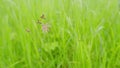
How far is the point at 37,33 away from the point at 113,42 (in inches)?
19.5

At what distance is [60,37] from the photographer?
172cm

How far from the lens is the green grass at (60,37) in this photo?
1570 millimetres

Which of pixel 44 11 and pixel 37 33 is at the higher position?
pixel 44 11

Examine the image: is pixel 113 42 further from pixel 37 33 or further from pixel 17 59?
pixel 17 59

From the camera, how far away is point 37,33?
1687 millimetres

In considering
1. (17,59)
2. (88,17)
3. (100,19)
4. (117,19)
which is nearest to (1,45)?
(17,59)

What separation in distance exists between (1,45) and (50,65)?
1.15ft

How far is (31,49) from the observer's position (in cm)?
162

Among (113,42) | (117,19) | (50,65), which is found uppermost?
(117,19)

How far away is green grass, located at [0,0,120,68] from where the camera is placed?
1.57 meters

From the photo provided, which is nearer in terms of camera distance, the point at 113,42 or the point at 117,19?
the point at 113,42

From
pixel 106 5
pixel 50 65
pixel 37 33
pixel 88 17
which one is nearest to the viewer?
pixel 50 65

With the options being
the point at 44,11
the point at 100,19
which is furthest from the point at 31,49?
the point at 100,19

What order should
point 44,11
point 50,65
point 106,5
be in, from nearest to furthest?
point 50,65
point 44,11
point 106,5
